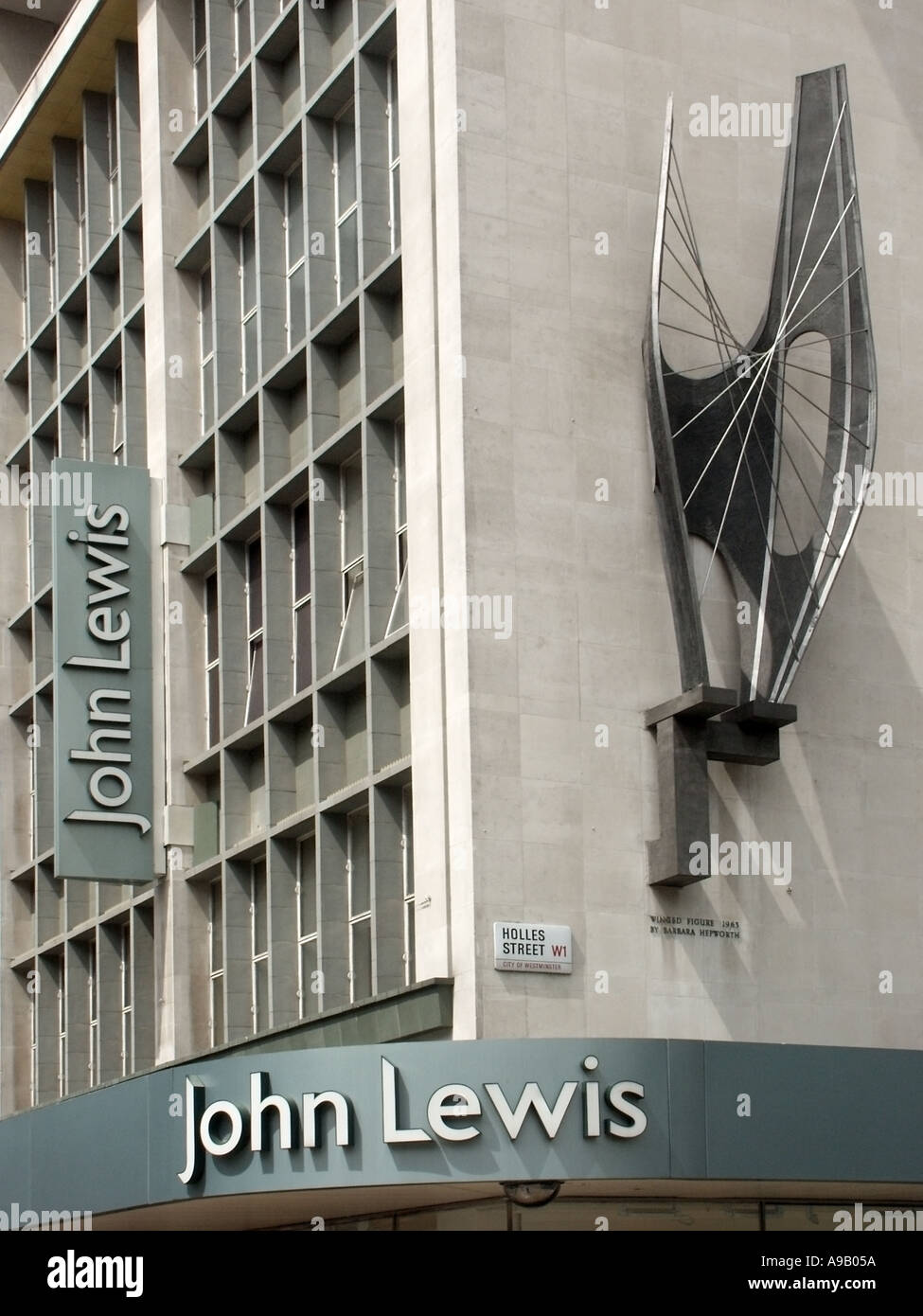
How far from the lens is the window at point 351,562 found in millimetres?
29266

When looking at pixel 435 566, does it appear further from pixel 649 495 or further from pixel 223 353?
pixel 223 353

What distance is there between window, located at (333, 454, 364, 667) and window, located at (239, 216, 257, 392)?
3.92 metres

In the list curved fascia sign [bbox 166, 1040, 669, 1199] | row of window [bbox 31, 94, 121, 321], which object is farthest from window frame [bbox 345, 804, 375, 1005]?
row of window [bbox 31, 94, 121, 321]

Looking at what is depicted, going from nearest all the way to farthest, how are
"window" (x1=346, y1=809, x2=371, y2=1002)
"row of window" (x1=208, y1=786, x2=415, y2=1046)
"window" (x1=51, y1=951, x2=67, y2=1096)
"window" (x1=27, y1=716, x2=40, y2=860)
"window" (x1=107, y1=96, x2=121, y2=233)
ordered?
"row of window" (x1=208, y1=786, x2=415, y2=1046) < "window" (x1=346, y1=809, x2=371, y2=1002) < "window" (x1=51, y1=951, x2=67, y2=1096) < "window" (x1=27, y1=716, x2=40, y2=860) < "window" (x1=107, y1=96, x2=121, y2=233)

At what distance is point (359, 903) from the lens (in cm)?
2844

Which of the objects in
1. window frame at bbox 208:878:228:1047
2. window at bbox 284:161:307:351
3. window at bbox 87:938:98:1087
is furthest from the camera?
window at bbox 87:938:98:1087

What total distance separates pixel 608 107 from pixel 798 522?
583cm

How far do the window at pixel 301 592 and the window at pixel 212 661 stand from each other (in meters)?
2.55

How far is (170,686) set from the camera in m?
33.8

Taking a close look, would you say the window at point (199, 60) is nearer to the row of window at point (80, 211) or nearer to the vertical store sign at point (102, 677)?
the row of window at point (80, 211)

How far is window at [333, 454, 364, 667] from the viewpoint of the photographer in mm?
29266

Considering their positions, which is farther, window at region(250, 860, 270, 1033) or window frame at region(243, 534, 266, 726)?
window frame at region(243, 534, 266, 726)

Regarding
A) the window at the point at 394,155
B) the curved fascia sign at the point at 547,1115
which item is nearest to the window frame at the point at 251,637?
the window at the point at 394,155

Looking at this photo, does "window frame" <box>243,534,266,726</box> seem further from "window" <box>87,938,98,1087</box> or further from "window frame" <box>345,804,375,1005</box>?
"window" <box>87,938,98,1087</box>
